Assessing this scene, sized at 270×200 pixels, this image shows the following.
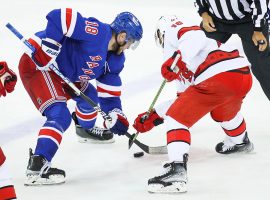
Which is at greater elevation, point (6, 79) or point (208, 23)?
point (208, 23)

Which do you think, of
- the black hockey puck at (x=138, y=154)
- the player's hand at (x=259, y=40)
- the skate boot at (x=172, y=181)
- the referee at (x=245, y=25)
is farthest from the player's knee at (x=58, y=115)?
the player's hand at (x=259, y=40)

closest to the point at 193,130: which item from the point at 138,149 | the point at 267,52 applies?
the point at 138,149

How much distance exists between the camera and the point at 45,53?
2.83m

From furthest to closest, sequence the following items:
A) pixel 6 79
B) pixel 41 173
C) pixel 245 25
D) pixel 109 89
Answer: pixel 109 89 → pixel 245 25 → pixel 41 173 → pixel 6 79

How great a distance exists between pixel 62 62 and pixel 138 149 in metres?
0.55

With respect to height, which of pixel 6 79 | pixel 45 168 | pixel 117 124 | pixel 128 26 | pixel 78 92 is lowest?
pixel 45 168

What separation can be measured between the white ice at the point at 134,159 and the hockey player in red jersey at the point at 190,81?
0.10m

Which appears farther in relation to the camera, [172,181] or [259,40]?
[259,40]

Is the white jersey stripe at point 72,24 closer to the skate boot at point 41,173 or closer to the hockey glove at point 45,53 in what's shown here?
the hockey glove at point 45,53

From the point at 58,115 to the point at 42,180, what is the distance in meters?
0.29

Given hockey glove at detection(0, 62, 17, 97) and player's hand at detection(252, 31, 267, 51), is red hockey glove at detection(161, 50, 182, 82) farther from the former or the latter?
hockey glove at detection(0, 62, 17, 97)

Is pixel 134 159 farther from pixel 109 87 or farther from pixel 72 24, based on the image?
pixel 72 24

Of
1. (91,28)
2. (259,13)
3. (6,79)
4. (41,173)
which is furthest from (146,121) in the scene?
(6,79)

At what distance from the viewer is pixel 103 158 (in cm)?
304
